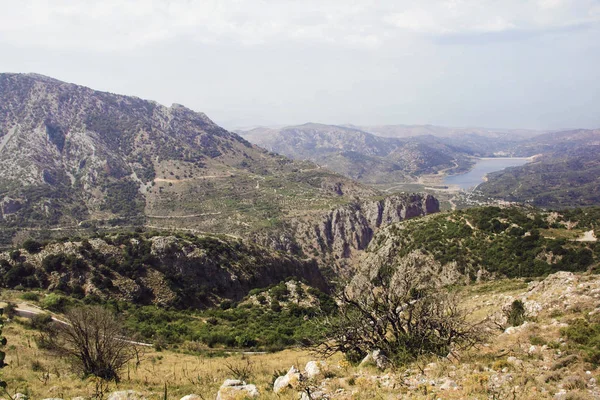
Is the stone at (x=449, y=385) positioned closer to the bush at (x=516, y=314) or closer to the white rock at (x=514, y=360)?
the white rock at (x=514, y=360)

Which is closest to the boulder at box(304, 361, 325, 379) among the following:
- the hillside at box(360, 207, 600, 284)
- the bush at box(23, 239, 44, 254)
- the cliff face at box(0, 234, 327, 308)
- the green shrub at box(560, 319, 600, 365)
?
the green shrub at box(560, 319, 600, 365)

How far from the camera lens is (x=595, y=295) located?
1561 centimetres

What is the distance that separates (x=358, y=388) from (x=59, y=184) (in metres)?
159

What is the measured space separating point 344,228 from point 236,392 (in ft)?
341

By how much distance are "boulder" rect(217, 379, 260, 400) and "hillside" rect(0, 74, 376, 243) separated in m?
85.8

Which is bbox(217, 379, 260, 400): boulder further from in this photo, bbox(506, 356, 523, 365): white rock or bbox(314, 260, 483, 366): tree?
bbox(506, 356, 523, 365): white rock

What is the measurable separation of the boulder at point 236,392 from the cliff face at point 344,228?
81.4 metres

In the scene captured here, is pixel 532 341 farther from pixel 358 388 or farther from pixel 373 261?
pixel 373 261

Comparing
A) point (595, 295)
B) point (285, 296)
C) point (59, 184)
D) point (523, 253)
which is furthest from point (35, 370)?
point (59, 184)

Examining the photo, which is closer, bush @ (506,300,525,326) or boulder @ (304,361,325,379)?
boulder @ (304,361,325,379)

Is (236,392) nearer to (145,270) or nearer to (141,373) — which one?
(141,373)

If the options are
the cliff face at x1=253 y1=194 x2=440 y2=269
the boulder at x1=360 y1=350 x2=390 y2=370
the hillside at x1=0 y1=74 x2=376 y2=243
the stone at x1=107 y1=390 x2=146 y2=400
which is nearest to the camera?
the stone at x1=107 y1=390 x2=146 y2=400

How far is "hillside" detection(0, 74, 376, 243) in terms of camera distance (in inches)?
4338

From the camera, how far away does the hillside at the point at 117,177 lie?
362ft
